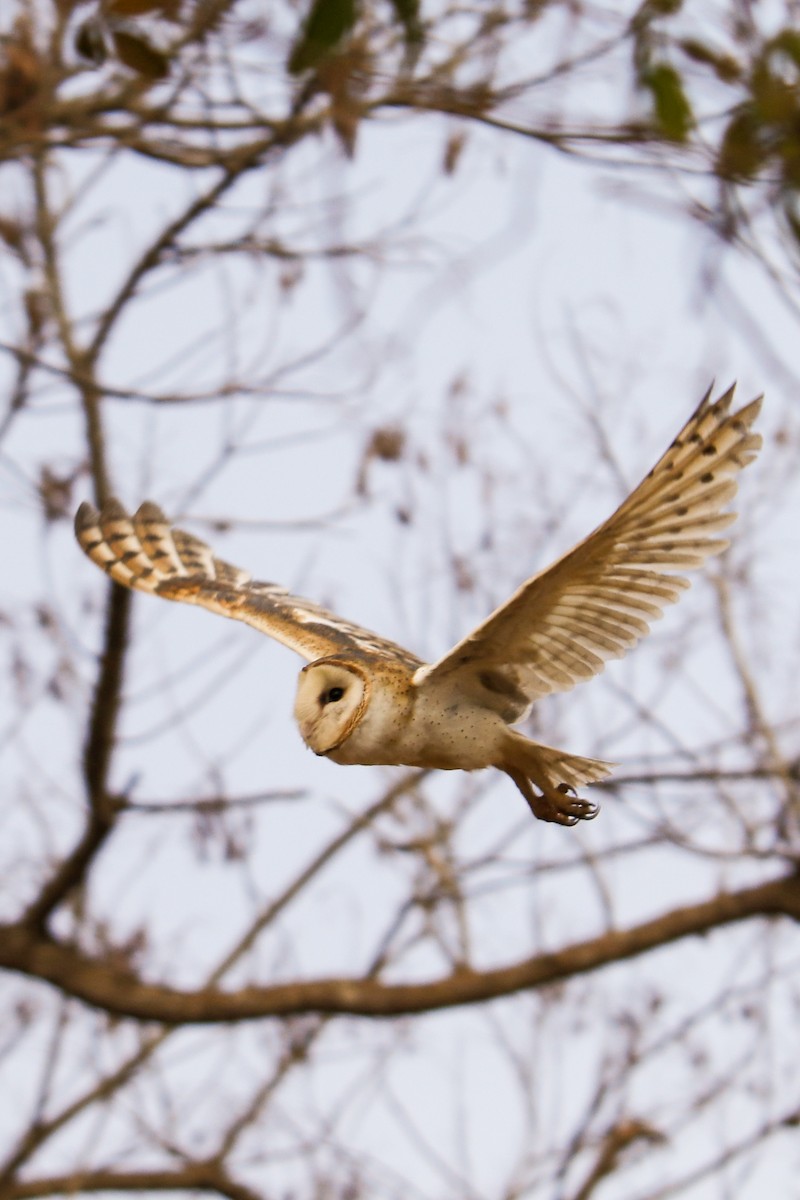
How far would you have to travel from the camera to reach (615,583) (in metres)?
3.32

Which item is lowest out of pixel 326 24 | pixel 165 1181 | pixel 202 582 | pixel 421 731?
pixel 165 1181

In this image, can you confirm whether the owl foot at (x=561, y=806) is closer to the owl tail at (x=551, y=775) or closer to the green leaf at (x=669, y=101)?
the owl tail at (x=551, y=775)

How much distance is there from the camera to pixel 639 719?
7973mm

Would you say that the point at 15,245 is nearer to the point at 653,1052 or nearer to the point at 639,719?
the point at 639,719

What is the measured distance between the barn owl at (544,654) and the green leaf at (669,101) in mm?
1130

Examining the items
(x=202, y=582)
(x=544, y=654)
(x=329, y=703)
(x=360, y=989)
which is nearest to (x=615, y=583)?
(x=544, y=654)

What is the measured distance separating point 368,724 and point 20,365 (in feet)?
10.3

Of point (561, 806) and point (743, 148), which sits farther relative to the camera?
point (561, 806)

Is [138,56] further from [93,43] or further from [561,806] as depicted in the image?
[561,806]

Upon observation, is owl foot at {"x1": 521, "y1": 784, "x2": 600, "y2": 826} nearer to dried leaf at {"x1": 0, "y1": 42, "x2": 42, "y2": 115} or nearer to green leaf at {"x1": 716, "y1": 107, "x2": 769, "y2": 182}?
green leaf at {"x1": 716, "y1": 107, "x2": 769, "y2": 182}

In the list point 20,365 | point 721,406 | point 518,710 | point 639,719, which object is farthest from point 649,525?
point 639,719

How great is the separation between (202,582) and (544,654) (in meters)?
1.37

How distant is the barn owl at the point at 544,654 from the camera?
3178mm

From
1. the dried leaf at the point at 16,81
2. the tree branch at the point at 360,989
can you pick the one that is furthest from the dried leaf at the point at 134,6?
the tree branch at the point at 360,989
